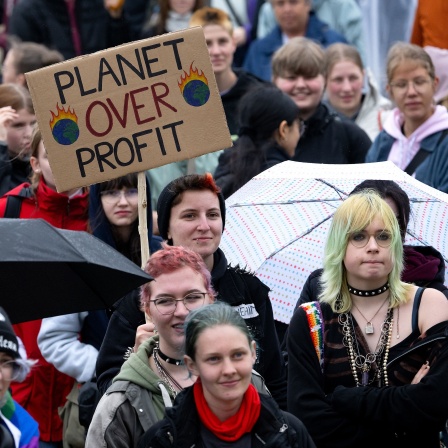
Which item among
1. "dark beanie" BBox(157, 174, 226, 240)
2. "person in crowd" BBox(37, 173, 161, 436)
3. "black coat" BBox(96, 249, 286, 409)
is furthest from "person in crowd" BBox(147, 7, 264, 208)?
"black coat" BBox(96, 249, 286, 409)

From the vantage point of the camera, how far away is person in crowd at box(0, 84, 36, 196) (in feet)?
27.8

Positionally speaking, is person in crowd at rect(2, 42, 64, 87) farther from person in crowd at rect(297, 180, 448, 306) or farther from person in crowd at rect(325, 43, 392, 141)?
person in crowd at rect(297, 180, 448, 306)

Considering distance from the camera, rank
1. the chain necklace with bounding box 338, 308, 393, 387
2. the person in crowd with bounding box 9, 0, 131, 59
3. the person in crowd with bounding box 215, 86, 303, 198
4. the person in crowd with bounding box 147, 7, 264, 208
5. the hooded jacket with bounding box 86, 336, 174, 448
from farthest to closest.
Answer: the person in crowd with bounding box 9, 0, 131, 59, the person in crowd with bounding box 147, 7, 264, 208, the person in crowd with bounding box 215, 86, 303, 198, the chain necklace with bounding box 338, 308, 393, 387, the hooded jacket with bounding box 86, 336, 174, 448

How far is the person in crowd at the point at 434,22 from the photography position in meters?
10.8

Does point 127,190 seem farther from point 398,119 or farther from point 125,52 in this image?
point 398,119

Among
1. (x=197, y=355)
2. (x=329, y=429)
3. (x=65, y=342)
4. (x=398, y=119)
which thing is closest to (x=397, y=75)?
(x=398, y=119)

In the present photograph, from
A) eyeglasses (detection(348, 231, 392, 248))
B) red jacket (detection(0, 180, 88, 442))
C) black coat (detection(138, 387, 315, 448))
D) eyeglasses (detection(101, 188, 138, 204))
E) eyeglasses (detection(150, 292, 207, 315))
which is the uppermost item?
eyeglasses (detection(150, 292, 207, 315))

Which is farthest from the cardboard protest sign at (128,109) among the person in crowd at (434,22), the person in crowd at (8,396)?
the person in crowd at (434,22)

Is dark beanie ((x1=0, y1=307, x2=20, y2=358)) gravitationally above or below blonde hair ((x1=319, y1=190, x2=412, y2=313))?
above

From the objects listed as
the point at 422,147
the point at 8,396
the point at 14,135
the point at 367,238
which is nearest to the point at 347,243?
the point at 367,238

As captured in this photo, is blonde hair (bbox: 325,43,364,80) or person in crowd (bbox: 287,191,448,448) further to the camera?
blonde hair (bbox: 325,43,364,80)

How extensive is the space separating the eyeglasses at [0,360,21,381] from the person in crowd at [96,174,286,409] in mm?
1141

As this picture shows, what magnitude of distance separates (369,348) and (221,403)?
1.00m

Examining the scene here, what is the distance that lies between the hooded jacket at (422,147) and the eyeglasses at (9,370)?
4044 mm
